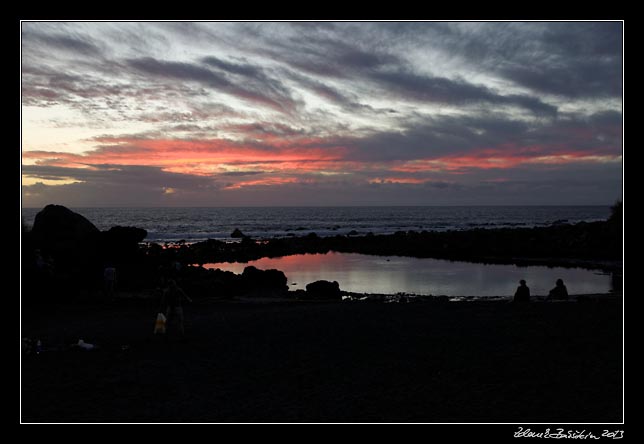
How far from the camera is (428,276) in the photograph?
30.2 meters

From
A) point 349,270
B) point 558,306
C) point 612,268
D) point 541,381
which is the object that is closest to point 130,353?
point 541,381


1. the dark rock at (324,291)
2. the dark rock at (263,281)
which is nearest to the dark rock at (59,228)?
the dark rock at (263,281)

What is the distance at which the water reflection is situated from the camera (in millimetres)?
25189

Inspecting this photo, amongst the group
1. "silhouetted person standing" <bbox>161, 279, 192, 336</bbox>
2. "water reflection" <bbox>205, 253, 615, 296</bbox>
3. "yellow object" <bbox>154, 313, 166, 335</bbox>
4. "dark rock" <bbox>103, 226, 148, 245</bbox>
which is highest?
"dark rock" <bbox>103, 226, 148, 245</bbox>

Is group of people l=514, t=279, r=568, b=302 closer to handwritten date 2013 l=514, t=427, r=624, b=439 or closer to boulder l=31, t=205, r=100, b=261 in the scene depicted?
handwritten date 2013 l=514, t=427, r=624, b=439

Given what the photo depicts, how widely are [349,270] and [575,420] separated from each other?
26.5 m

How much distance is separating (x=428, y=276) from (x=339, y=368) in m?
21.0

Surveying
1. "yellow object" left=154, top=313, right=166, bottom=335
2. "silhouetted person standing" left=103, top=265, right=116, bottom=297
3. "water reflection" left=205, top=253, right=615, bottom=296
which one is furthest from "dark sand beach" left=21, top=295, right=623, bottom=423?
"water reflection" left=205, top=253, right=615, bottom=296

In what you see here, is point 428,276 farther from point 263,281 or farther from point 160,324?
point 160,324

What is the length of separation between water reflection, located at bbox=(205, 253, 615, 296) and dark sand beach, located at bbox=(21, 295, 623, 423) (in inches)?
355

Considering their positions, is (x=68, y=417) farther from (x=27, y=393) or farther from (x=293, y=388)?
(x=293, y=388)

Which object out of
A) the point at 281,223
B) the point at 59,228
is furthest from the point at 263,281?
the point at 281,223

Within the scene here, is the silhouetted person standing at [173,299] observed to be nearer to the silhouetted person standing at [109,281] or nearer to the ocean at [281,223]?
the silhouetted person standing at [109,281]

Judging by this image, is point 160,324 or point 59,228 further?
point 59,228
